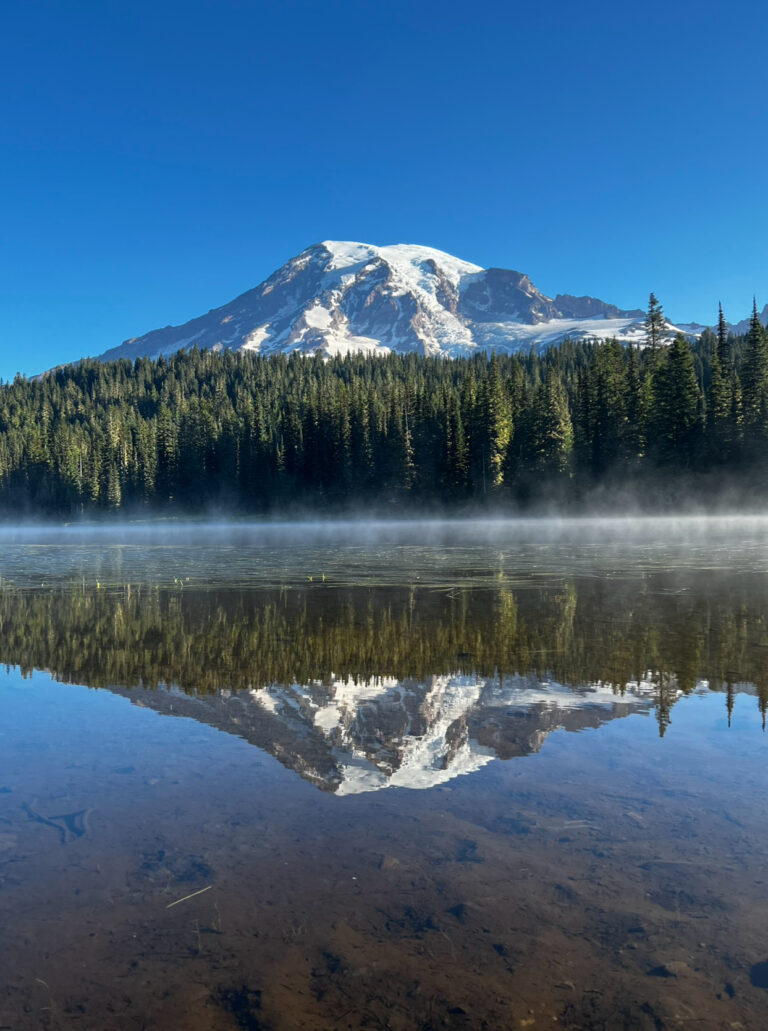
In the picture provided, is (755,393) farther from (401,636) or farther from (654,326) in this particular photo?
(401,636)

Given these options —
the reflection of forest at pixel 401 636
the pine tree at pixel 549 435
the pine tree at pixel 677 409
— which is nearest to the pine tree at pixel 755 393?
the pine tree at pixel 677 409

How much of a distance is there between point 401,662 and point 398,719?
10.6 feet

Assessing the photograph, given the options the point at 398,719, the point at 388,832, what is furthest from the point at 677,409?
the point at 388,832

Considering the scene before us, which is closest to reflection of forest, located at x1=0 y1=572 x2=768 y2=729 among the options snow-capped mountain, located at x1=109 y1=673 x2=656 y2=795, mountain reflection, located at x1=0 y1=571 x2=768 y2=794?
mountain reflection, located at x1=0 y1=571 x2=768 y2=794

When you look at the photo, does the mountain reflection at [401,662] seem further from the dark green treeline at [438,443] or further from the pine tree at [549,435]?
the pine tree at [549,435]

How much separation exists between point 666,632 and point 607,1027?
34.8ft

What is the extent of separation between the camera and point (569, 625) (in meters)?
14.4

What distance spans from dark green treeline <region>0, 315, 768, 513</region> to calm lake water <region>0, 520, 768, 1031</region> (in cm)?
7555

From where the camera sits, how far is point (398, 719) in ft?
27.4

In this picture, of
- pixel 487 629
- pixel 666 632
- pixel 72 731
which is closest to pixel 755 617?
pixel 666 632

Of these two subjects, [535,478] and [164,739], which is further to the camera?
[535,478]

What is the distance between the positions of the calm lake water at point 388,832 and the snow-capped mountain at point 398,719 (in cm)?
4

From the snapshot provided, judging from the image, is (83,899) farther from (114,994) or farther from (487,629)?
(487,629)

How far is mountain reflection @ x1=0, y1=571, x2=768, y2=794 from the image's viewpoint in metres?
7.78
